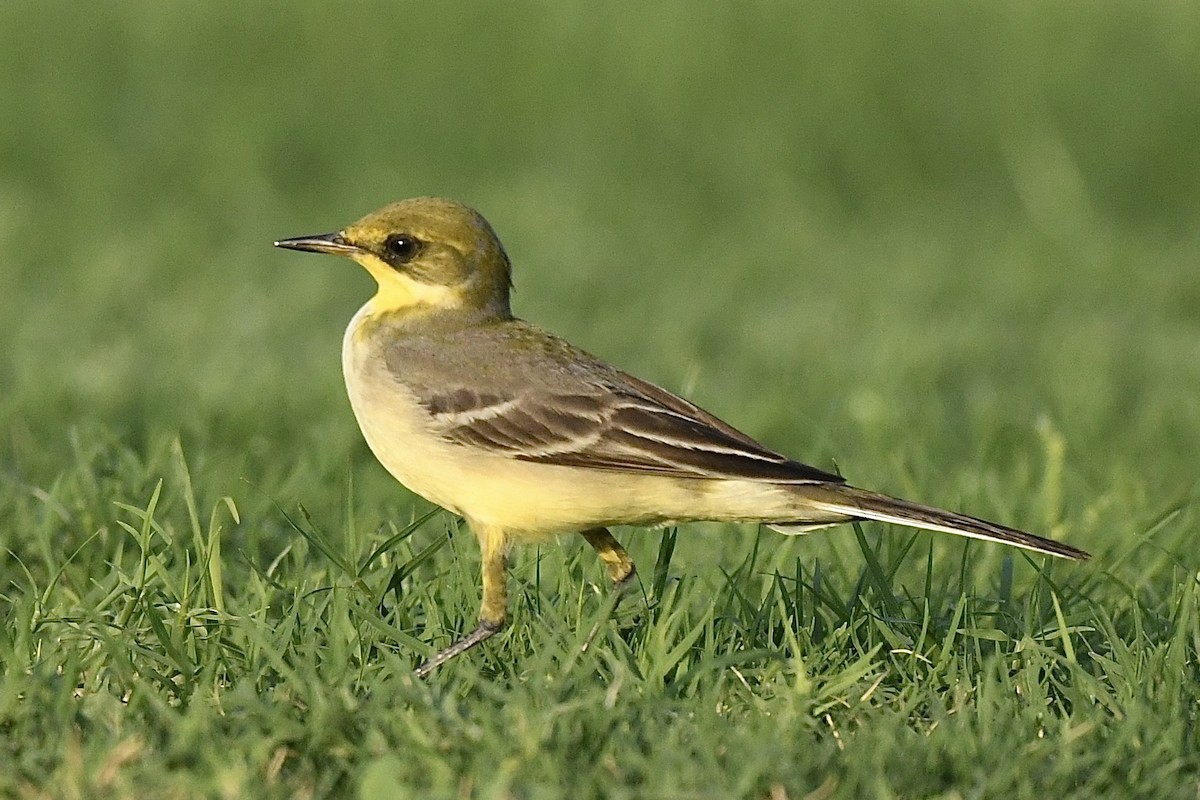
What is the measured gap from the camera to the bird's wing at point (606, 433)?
5.78 metres

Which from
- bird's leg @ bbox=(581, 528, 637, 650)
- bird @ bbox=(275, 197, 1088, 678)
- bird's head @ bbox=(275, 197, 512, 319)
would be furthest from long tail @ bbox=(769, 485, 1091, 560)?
bird's head @ bbox=(275, 197, 512, 319)

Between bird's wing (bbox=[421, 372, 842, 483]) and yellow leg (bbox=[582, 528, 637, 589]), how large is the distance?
1.17 ft

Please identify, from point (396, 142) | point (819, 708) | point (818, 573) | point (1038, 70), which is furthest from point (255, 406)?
point (1038, 70)

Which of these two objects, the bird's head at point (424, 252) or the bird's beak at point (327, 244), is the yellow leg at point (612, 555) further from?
the bird's beak at point (327, 244)

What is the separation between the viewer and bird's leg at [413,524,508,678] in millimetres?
5480

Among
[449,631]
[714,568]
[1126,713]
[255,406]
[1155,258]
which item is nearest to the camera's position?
[1126,713]

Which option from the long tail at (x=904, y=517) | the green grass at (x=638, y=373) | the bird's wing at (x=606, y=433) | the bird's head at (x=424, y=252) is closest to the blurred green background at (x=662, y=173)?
the green grass at (x=638, y=373)

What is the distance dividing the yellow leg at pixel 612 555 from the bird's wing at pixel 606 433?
0.36 metres

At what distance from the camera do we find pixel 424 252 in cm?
648

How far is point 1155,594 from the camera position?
21.4 feet

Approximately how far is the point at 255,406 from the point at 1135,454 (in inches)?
154

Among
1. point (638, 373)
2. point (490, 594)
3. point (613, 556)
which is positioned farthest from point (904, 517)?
point (638, 373)

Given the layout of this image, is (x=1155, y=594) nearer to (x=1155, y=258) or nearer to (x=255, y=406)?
(x=255, y=406)

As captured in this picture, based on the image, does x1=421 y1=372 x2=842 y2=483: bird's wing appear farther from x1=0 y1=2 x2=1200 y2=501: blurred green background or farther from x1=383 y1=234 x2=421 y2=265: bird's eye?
x1=0 y1=2 x2=1200 y2=501: blurred green background
